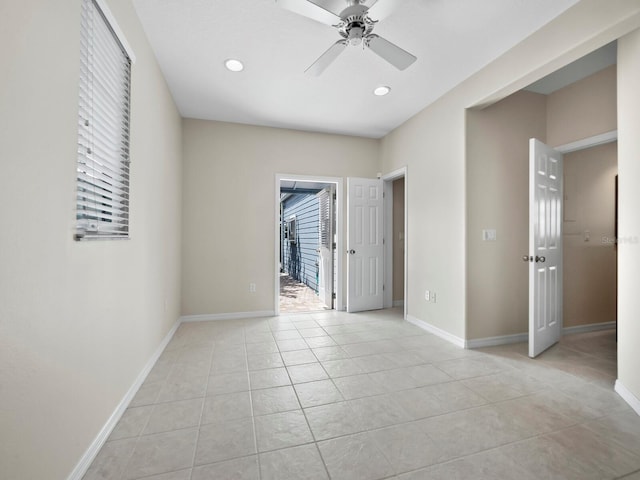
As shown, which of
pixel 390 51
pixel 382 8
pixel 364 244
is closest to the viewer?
pixel 382 8

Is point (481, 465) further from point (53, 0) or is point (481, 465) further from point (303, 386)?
point (53, 0)

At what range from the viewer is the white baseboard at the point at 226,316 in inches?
162

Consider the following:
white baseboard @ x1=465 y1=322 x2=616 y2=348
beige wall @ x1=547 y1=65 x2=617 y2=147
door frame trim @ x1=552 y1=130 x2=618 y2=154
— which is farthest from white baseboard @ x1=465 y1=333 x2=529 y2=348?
beige wall @ x1=547 y1=65 x2=617 y2=147

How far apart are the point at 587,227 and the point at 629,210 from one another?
1.97 m

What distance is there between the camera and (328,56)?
2.24m

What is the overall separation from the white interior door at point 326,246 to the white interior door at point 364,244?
0.38m

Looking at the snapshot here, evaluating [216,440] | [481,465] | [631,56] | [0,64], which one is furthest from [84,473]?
[631,56]

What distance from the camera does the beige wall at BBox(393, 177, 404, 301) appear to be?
203 inches

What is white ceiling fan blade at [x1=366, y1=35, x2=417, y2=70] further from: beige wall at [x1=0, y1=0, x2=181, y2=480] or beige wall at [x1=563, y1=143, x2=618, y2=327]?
beige wall at [x1=563, y1=143, x2=618, y2=327]

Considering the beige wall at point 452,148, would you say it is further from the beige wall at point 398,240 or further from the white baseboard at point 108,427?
the white baseboard at point 108,427

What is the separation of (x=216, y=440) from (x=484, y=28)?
337 centimetres

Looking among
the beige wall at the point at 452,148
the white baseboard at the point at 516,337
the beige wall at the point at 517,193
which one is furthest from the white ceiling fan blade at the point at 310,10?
the white baseboard at the point at 516,337

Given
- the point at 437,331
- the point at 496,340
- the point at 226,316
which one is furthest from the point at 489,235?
the point at 226,316

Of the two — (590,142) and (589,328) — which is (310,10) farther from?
(589,328)
